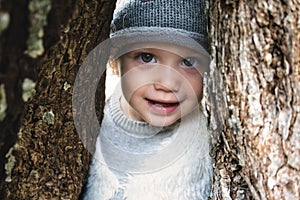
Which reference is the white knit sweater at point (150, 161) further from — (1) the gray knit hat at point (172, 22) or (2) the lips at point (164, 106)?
(1) the gray knit hat at point (172, 22)

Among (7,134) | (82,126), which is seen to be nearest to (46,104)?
(82,126)

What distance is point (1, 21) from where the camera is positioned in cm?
80

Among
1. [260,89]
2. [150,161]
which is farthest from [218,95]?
[150,161]

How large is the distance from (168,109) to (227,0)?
0.59m

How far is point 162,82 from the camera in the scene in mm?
1624

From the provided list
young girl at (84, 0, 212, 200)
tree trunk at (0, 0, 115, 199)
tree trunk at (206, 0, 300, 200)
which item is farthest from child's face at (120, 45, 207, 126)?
tree trunk at (206, 0, 300, 200)

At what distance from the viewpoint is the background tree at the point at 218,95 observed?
94 centimetres

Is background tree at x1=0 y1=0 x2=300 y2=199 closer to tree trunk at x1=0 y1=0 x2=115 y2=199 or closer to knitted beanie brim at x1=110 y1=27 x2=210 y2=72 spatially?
tree trunk at x1=0 y1=0 x2=115 y2=199

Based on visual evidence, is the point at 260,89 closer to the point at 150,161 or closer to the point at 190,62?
the point at 190,62

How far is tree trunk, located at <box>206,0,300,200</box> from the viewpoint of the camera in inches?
44.0

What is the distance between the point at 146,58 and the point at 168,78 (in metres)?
0.11

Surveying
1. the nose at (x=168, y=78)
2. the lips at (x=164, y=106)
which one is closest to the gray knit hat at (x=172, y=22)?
the nose at (x=168, y=78)

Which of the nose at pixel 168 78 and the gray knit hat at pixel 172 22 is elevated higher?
the gray knit hat at pixel 172 22

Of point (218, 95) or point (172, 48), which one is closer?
point (218, 95)
